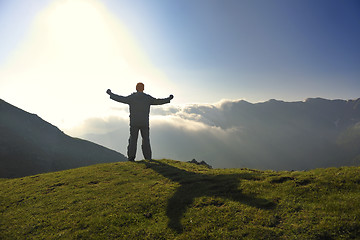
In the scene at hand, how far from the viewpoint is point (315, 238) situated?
228 inches

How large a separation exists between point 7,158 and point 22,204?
157 meters

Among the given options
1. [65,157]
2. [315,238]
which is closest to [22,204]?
[315,238]

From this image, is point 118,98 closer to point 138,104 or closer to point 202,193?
point 138,104

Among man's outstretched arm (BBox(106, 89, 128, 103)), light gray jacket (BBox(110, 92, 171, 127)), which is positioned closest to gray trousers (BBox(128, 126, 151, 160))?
light gray jacket (BBox(110, 92, 171, 127))

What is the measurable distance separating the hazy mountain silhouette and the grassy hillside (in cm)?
14180

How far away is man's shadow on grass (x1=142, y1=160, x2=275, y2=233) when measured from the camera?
8.33 meters

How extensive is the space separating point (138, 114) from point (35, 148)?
166704 mm

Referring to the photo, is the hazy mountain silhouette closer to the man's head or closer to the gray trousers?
Result: the gray trousers

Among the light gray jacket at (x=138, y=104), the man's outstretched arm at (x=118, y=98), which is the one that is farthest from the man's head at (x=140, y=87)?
the man's outstretched arm at (x=118, y=98)

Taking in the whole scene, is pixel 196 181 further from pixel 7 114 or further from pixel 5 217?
pixel 7 114

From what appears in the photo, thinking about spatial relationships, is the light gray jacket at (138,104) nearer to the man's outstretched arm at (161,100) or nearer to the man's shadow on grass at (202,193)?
the man's outstretched arm at (161,100)

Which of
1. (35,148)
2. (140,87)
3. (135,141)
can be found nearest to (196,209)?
(135,141)

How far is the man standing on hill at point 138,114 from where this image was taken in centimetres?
2064

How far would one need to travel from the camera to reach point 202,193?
33.7 ft
